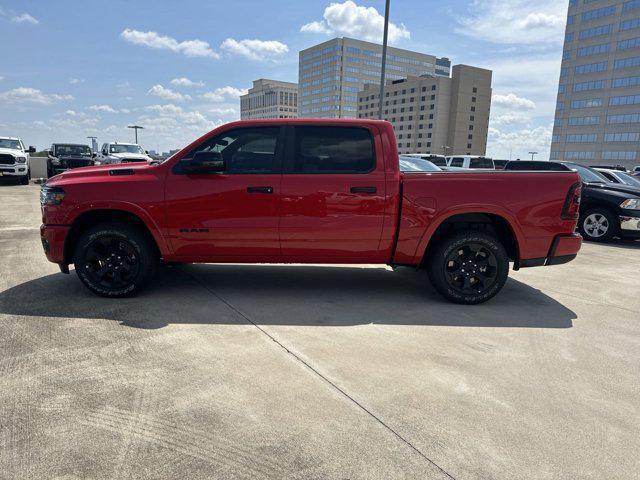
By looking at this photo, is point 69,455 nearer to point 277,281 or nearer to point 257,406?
point 257,406

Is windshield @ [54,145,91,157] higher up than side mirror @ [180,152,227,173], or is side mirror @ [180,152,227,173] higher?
windshield @ [54,145,91,157]

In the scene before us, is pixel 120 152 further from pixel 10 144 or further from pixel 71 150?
pixel 10 144

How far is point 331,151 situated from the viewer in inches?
191

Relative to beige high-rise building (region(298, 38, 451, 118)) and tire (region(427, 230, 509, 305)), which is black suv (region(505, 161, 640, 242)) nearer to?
tire (region(427, 230, 509, 305))

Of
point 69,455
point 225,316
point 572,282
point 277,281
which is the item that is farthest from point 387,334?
point 572,282

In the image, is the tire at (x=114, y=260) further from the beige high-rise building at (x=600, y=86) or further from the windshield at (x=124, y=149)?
the beige high-rise building at (x=600, y=86)

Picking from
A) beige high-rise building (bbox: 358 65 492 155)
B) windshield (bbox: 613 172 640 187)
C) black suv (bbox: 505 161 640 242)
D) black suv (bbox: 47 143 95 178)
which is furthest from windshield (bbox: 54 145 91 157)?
beige high-rise building (bbox: 358 65 492 155)

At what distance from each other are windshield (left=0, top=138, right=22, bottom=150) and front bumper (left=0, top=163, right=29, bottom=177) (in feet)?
3.84

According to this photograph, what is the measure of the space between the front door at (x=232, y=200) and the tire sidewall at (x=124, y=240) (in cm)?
35

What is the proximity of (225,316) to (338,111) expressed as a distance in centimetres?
14816

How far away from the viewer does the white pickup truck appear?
710 inches

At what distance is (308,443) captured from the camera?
8.09 feet

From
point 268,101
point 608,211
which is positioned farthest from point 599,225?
point 268,101

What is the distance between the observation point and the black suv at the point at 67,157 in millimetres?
20594
